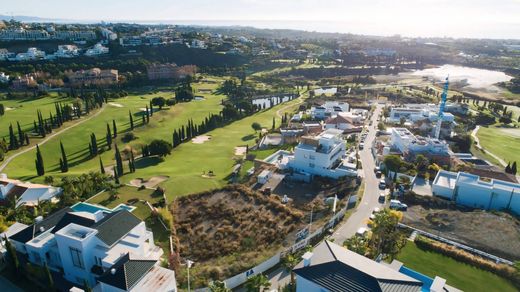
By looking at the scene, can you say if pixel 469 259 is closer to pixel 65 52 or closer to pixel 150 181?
pixel 150 181

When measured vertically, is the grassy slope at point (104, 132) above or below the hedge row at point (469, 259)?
below

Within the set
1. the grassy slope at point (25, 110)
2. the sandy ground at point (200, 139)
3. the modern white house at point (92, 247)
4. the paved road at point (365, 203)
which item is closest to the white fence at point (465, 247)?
the paved road at point (365, 203)

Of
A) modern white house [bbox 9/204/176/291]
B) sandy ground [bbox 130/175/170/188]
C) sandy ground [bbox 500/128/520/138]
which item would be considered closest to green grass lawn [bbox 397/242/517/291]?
modern white house [bbox 9/204/176/291]

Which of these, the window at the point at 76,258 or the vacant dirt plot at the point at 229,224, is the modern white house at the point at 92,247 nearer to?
the window at the point at 76,258

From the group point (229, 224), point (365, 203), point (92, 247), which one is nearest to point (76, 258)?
point (92, 247)

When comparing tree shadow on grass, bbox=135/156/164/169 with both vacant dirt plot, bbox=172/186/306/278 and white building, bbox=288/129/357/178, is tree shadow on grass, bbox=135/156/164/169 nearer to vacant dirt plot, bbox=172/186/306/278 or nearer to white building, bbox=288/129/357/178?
vacant dirt plot, bbox=172/186/306/278

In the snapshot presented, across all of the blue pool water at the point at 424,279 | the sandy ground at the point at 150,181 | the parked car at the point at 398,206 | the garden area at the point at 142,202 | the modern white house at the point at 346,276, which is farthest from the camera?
the sandy ground at the point at 150,181

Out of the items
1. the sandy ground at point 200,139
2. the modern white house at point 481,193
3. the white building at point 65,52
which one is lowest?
the sandy ground at point 200,139
